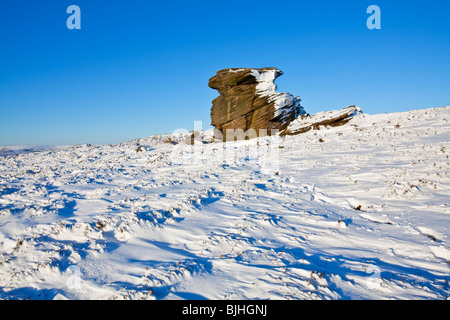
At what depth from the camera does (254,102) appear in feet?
94.0

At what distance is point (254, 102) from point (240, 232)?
23848 mm

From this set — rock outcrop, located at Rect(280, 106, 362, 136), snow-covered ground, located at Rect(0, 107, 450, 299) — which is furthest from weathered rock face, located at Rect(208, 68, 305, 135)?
snow-covered ground, located at Rect(0, 107, 450, 299)

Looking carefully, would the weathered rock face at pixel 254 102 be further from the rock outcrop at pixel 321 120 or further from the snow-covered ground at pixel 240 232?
the snow-covered ground at pixel 240 232

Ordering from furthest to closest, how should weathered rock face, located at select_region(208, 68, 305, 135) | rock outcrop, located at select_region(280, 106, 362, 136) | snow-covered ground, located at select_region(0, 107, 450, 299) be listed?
weathered rock face, located at select_region(208, 68, 305, 135) → rock outcrop, located at select_region(280, 106, 362, 136) → snow-covered ground, located at select_region(0, 107, 450, 299)

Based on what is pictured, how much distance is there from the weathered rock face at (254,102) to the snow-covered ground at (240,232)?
1509 cm

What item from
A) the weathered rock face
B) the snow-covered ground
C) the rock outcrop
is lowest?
the snow-covered ground

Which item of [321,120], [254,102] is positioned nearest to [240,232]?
[254,102]

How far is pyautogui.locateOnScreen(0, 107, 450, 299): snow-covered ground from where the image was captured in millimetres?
4586

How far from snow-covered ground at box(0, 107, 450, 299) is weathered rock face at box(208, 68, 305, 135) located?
15092mm

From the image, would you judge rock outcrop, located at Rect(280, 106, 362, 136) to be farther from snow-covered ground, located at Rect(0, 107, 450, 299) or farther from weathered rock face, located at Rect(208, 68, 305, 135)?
snow-covered ground, located at Rect(0, 107, 450, 299)

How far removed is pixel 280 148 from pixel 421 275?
1626 cm

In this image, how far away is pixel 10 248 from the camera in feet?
21.5
